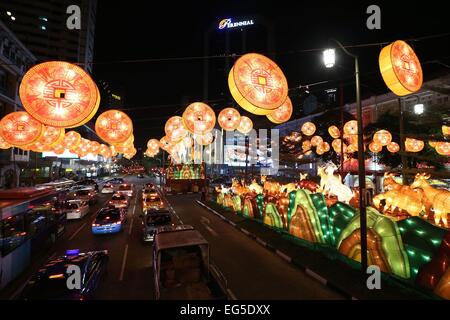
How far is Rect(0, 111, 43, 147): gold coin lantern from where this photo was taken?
461 inches

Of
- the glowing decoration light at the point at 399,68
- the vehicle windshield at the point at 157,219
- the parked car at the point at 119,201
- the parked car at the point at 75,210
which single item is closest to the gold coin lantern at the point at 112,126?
the vehicle windshield at the point at 157,219

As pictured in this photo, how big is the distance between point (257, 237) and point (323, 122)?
74.0 feet

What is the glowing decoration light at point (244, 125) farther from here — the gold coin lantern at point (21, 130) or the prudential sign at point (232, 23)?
the prudential sign at point (232, 23)

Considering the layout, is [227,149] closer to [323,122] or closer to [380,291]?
[323,122]

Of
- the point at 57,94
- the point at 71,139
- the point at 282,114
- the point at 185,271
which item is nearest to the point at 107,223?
the point at 71,139

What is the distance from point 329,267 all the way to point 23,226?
1123 centimetres

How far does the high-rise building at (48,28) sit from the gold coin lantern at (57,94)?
76.6m

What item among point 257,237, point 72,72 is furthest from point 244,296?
point 72,72

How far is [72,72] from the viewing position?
698 cm

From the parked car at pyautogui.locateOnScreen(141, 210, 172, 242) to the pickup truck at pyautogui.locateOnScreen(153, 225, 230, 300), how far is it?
5050mm

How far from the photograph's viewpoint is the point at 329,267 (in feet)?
29.7

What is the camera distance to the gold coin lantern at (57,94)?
6.55 meters

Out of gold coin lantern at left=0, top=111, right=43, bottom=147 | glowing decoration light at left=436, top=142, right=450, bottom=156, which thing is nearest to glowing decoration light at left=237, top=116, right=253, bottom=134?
gold coin lantern at left=0, top=111, right=43, bottom=147

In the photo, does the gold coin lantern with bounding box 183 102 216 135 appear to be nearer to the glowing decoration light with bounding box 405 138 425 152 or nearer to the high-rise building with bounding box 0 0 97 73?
the glowing decoration light with bounding box 405 138 425 152
